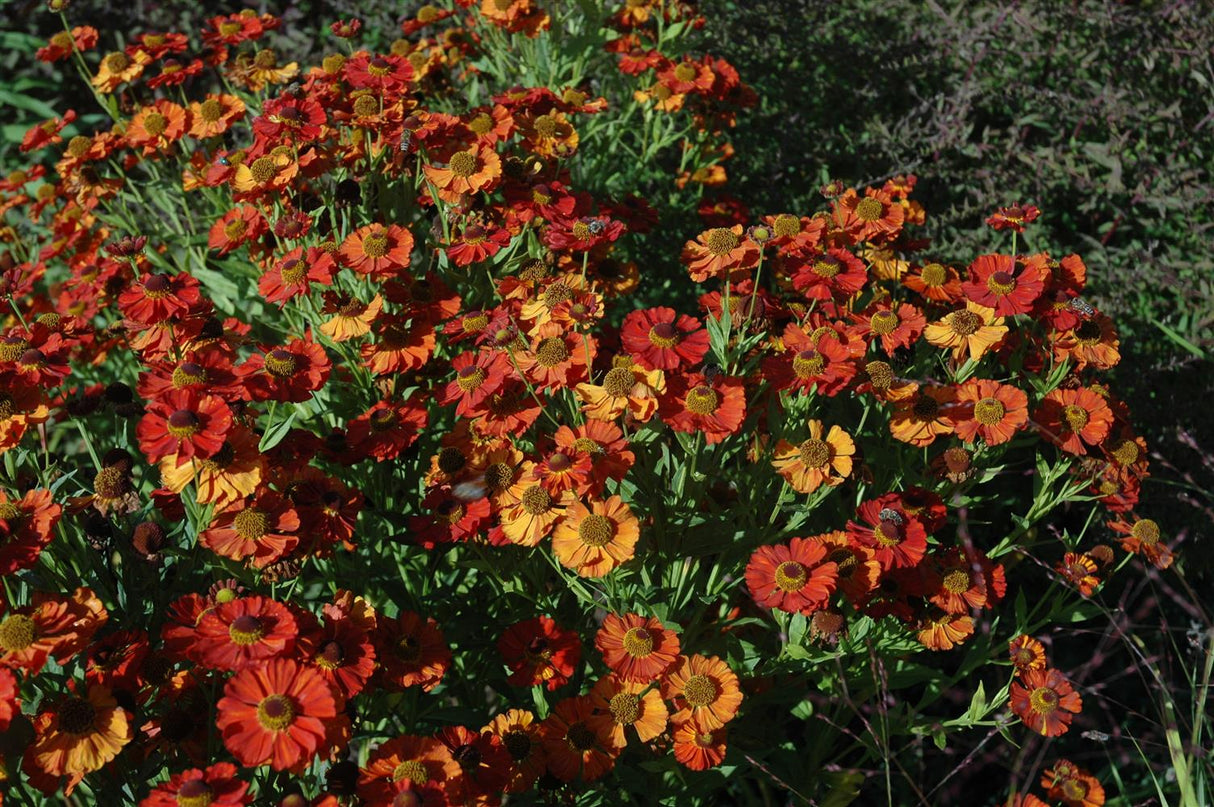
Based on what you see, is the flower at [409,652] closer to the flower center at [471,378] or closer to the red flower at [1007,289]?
the flower center at [471,378]

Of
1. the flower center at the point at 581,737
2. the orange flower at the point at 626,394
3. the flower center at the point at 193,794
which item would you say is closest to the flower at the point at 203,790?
the flower center at the point at 193,794

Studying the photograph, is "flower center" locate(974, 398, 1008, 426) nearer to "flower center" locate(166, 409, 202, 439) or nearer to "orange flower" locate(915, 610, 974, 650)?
"orange flower" locate(915, 610, 974, 650)

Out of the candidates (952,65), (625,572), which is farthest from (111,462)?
(952,65)

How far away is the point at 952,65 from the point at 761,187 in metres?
0.90

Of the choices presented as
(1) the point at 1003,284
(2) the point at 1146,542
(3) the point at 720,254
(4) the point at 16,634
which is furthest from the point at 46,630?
(2) the point at 1146,542

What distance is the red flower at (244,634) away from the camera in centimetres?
160

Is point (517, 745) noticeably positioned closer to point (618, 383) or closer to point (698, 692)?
point (698, 692)

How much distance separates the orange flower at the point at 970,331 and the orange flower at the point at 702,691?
820 millimetres

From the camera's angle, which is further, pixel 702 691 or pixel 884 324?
pixel 884 324

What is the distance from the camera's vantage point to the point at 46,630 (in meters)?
1.62

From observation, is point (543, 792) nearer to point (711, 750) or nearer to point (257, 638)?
point (711, 750)

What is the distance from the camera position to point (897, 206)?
104 inches

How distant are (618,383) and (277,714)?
2.67 feet

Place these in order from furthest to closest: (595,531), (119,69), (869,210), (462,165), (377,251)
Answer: (119,69) → (869,210) → (462,165) → (377,251) → (595,531)
